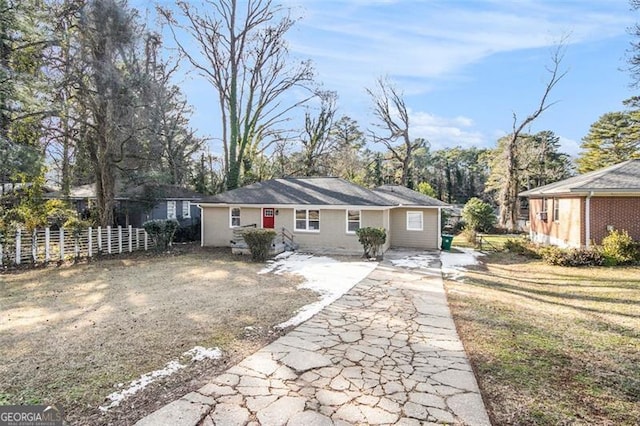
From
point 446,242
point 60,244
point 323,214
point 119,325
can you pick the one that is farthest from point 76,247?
point 446,242

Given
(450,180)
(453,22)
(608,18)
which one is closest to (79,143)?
(453,22)

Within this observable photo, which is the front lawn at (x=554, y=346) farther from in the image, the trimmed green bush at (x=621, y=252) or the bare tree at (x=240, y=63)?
the bare tree at (x=240, y=63)

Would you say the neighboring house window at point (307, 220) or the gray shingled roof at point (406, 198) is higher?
the gray shingled roof at point (406, 198)

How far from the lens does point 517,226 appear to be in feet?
97.6

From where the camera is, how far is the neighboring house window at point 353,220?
1602 centimetres

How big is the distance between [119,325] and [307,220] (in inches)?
433

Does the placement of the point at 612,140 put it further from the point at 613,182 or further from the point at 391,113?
the point at 613,182

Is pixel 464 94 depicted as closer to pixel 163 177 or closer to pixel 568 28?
pixel 568 28

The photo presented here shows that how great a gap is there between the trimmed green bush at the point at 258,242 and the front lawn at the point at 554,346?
6.69 meters

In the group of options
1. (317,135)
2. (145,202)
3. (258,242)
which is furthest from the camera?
Answer: (317,135)

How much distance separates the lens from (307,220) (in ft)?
54.6

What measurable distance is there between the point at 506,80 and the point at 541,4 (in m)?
10.5

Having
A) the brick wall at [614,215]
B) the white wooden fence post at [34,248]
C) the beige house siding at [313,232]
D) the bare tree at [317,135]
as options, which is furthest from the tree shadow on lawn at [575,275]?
the bare tree at [317,135]

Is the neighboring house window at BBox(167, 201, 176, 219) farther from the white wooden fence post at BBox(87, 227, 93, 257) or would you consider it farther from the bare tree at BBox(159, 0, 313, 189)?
the white wooden fence post at BBox(87, 227, 93, 257)
